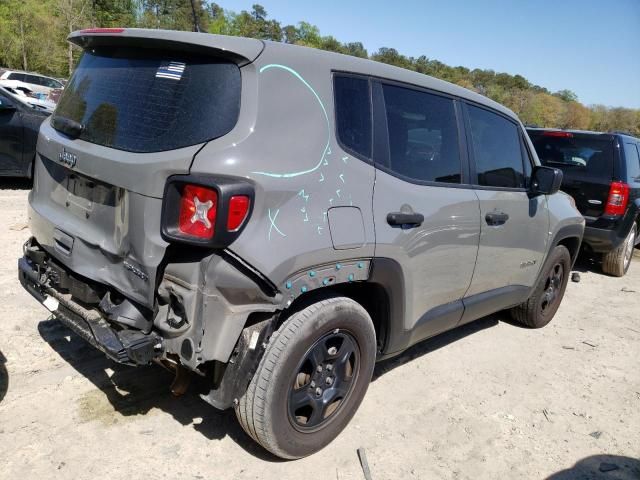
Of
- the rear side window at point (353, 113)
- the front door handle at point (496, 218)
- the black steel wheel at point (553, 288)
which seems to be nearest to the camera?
the rear side window at point (353, 113)

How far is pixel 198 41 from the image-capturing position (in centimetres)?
227

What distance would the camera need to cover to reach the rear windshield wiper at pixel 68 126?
2.66 m

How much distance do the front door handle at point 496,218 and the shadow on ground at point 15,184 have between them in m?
7.39

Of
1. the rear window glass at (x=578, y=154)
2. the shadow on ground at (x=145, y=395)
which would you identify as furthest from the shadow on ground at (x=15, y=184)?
the rear window glass at (x=578, y=154)

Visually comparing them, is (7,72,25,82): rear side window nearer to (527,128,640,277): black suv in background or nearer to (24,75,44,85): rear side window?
(24,75,44,85): rear side window

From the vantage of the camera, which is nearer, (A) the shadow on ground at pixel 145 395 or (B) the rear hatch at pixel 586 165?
(A) the shadow on ground at pixel 145 395

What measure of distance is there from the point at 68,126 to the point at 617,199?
6.26 meters

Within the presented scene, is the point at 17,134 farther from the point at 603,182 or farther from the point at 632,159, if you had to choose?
the point at 632,159

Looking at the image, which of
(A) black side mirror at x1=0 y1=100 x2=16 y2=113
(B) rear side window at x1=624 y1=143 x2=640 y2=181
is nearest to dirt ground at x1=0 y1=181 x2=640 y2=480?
→ (B) rear side window at x1=624 y1=143 x2=640 y2=181

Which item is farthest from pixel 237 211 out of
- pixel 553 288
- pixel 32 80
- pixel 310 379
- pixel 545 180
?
pixel 32 80

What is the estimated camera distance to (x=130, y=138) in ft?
7.81

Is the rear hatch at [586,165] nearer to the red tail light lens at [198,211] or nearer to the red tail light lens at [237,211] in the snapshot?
the red tail light lens at [237,211]

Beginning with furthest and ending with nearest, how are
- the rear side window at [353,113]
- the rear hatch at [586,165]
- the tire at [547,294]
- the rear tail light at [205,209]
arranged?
the rear hatch at [586,165], the tire at [547,294], the rear side window at [353,113], the rear tail light at [205,209]

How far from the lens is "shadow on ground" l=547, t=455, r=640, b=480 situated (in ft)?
9.34
